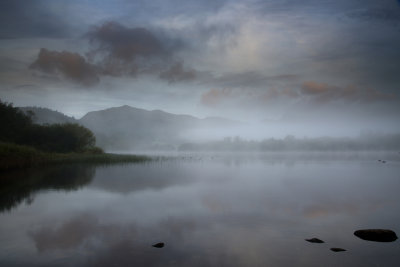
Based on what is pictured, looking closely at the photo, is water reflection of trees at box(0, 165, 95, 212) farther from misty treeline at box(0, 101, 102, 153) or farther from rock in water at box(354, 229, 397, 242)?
misty treeline at box(0, 101, 102, 153)

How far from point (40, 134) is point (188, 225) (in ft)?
246

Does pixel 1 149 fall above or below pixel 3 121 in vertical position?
below

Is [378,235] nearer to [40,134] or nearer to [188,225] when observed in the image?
[188,225]

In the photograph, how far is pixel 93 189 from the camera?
31938 mm

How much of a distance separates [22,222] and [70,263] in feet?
26.7

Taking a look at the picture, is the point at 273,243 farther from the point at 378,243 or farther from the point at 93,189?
the point at 93,189

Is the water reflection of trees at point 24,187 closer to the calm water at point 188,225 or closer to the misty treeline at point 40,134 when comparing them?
the calm water at point 188,225

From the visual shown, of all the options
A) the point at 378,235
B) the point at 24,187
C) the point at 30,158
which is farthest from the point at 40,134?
the point at 378,235

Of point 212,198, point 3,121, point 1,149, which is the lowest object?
point 212,198

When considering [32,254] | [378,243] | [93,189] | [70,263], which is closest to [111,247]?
[70,263]

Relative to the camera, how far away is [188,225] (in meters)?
18.0

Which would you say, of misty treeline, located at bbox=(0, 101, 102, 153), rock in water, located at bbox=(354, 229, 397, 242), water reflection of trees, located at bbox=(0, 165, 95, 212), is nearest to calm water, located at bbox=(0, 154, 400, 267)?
water reflection of trees, located at bbox=(0, 165, 95, 212)

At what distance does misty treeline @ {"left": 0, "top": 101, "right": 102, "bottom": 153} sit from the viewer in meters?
74.6

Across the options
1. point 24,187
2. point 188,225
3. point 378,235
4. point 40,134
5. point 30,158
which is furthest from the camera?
point 40,134
